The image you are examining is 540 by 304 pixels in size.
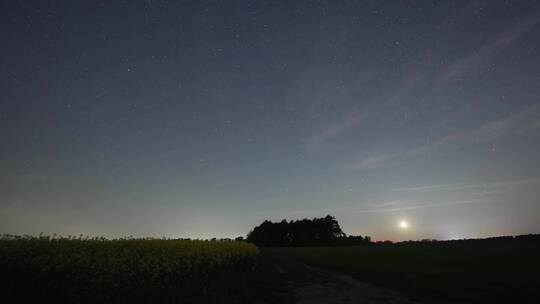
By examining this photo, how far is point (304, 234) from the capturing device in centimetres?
15325

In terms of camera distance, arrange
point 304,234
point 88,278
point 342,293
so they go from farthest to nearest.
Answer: point 304,234, point 342,293, point 88,278

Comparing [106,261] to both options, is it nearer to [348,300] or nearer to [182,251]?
[182,251]

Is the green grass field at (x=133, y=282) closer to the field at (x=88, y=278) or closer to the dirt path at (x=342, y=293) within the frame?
the field at (x=88, y=278)

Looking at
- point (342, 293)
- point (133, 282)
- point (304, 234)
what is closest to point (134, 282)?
point (133, 282)

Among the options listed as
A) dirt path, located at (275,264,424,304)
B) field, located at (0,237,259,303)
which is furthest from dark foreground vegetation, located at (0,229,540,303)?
dirt path, located at (275,264,424,304)

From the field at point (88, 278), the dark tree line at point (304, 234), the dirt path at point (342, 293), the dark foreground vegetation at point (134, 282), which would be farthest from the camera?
the dark tree line at point (304, 234)

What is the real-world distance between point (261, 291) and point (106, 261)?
6.86m

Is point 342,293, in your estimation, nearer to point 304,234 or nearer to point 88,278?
point 88,278

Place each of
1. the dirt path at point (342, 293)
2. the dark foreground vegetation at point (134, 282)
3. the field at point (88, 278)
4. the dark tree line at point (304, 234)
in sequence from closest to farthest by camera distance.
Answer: the field at point (88, 278), the dark foreground vegetation at point (134, 282), the dirt path at point (342, 293), the dark tree line at point (304, 234)

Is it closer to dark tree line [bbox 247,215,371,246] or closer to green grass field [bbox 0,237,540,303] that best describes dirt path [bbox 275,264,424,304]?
green grass field [bbox 0,237,540,303]

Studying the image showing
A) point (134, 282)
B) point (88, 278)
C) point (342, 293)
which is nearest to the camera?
point (88, 278)

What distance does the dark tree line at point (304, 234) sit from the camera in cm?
15200

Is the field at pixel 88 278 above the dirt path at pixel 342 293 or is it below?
above

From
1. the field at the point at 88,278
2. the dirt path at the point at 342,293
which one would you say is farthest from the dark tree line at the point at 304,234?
the field at the point at 88,278
